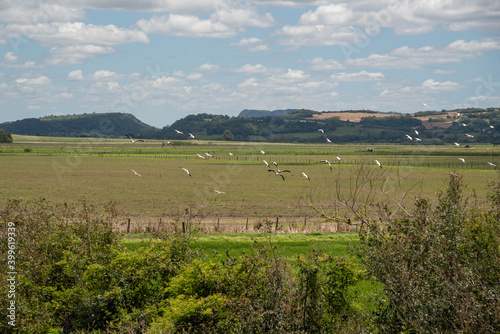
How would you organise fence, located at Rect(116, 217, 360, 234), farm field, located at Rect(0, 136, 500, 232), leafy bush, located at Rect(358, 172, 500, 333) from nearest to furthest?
leafy bush, located at Rect(358, 172, 500, 333) < fence, located at Rect(116, 217, 360, 234) < farm field, located at Rect(0, 136, 500, 232)

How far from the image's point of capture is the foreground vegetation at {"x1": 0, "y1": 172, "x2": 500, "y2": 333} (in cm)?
1200

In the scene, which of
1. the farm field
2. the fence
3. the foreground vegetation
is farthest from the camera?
the farm field

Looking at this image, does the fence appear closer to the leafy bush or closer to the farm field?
the farm field

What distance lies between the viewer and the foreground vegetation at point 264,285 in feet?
39.4

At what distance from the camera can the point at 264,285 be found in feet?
46.1

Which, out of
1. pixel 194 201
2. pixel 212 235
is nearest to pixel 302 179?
pixel 194 201

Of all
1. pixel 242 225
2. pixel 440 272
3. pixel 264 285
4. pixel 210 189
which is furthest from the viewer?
pixel 210 189

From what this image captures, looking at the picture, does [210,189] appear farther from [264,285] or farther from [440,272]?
[440,272]

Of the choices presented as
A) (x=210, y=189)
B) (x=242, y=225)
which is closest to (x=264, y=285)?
(x=242, y=225)

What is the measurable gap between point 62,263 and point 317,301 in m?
8.18

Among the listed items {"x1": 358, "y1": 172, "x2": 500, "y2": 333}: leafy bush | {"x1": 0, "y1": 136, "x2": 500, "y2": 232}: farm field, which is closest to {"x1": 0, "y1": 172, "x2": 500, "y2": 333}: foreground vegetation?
{"x1": 358, "y1": 172, "x2": 500, "y2": 333}: leafy bush

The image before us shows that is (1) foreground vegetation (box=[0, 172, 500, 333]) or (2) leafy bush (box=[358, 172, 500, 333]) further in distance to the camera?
(1) foreground vegetation (box=[0, 172, 500, 333])

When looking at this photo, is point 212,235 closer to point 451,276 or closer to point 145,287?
point 145,287

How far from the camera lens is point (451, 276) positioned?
12344 mm
